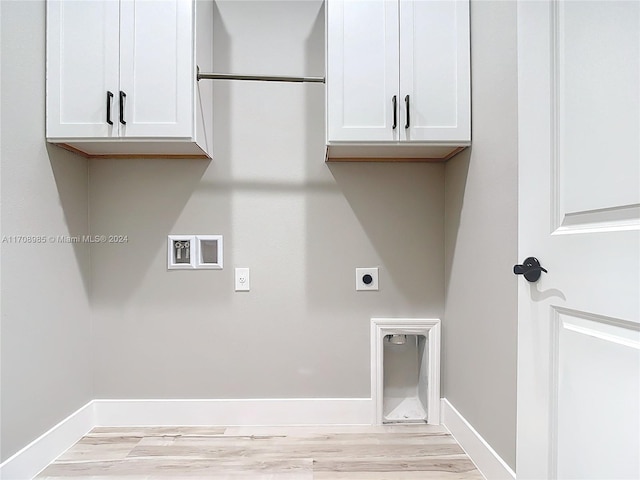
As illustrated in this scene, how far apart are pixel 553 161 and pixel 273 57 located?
157cm

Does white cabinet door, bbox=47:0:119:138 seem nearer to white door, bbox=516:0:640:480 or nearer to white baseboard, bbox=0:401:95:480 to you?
white baseboard, bbox=0:401:95:480

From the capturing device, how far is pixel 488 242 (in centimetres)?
159

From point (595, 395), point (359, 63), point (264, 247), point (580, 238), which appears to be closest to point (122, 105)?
point (264, 247)

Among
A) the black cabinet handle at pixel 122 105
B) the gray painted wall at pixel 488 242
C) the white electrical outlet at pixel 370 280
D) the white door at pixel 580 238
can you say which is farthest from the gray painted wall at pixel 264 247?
the white door at pixel 580 238

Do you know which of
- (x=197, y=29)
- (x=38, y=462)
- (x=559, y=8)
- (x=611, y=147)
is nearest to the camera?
(x=611, y=147)

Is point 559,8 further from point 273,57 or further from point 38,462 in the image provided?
point 38,462

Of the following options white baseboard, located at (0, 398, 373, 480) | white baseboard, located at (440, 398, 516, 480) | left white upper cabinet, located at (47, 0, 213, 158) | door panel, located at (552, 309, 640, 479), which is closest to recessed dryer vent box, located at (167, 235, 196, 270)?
left white upper cabinet, located at (47, 0, 213, 158)

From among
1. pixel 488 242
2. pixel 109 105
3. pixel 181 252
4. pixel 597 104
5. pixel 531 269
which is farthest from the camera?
pixel 181 252

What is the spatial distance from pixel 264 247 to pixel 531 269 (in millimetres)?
1352

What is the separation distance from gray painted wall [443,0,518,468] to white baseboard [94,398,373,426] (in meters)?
0.56

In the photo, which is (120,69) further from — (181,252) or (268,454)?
(268,454)

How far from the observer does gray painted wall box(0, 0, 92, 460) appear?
1.51 meters

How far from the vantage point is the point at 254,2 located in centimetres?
210

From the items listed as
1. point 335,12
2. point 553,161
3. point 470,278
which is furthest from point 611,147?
point 335,12
